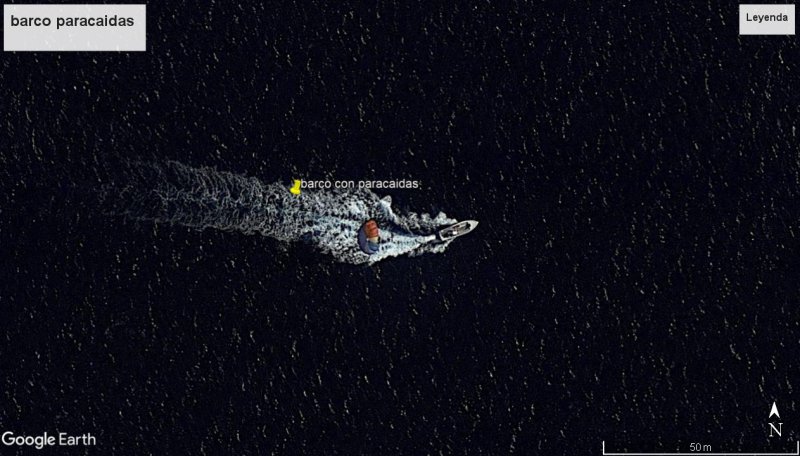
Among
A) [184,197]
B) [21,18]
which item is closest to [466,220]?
[184,197]

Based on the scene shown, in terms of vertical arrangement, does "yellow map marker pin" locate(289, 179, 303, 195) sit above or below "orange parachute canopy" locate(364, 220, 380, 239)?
above

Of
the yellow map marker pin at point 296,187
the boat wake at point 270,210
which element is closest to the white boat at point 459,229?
the boat wake at point 270,210

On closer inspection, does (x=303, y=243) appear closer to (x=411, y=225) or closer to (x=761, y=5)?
(x=411, y=225)

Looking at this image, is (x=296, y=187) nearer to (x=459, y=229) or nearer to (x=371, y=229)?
(x=371, y=229)

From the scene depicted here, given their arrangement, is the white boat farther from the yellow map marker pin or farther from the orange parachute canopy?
the yellow map marker pin

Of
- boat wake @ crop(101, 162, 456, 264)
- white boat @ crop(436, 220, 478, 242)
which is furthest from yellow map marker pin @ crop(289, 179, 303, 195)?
white boat @ crop(436, 220, 478, 242)
